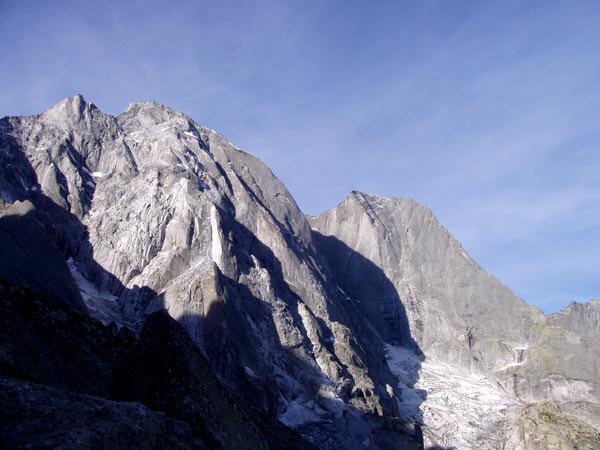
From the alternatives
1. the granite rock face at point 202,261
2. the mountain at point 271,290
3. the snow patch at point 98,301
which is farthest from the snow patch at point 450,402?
the snow patch at point 98,301

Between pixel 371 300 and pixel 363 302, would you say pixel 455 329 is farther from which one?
pixel 363 302

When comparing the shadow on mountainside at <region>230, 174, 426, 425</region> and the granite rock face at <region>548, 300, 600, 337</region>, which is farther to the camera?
the granite rock face at <region>548, 300, 600, 337</region>

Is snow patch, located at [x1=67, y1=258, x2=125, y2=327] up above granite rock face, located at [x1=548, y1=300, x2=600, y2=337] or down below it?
below

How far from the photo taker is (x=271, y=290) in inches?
3947

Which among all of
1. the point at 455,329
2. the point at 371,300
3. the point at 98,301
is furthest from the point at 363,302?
the point at 98,301

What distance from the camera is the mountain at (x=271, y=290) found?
79.0 m

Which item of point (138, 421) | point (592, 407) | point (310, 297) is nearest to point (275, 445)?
point (138, 421)

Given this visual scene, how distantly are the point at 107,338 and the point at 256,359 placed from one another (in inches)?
2588

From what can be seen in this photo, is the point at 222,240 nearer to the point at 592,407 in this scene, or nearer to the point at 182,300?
the point at 182,300

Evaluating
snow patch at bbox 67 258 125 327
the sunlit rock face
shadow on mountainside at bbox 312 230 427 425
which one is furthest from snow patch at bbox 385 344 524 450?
snow patch at bbox 67 258 125 327

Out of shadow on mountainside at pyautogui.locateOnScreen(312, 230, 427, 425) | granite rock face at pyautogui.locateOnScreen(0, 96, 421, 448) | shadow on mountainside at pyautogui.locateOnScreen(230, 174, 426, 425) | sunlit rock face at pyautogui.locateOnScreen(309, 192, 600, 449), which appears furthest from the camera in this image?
shadow on mountainside at pyautogui.locateOnScreen(312, 230, 427, 425)

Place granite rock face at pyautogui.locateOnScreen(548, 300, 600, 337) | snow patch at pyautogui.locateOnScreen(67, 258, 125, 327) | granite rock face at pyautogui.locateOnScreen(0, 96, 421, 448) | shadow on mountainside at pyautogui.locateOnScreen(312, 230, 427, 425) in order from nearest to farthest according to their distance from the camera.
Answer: snow patch at pyautogui.locateOnScreen(67, 258, 125, 327) < granite rock face at pyautogui.locateOnScreen(0, 96, 421, 448) < shadow on mountainside at pyautogui.locateOnScreen(312, 230, 427, 425) < granite rock face at pyautogui.locateOnScreen(548, 300, 600, 337)

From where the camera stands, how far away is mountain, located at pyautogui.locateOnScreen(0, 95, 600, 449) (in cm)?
7900

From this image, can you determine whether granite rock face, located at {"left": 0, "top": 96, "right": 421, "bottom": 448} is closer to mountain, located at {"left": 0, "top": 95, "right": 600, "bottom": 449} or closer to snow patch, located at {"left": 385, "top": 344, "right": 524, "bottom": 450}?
mountain, located at {"left": 0, "top": 95, "right": 600, "bottom": 449}
